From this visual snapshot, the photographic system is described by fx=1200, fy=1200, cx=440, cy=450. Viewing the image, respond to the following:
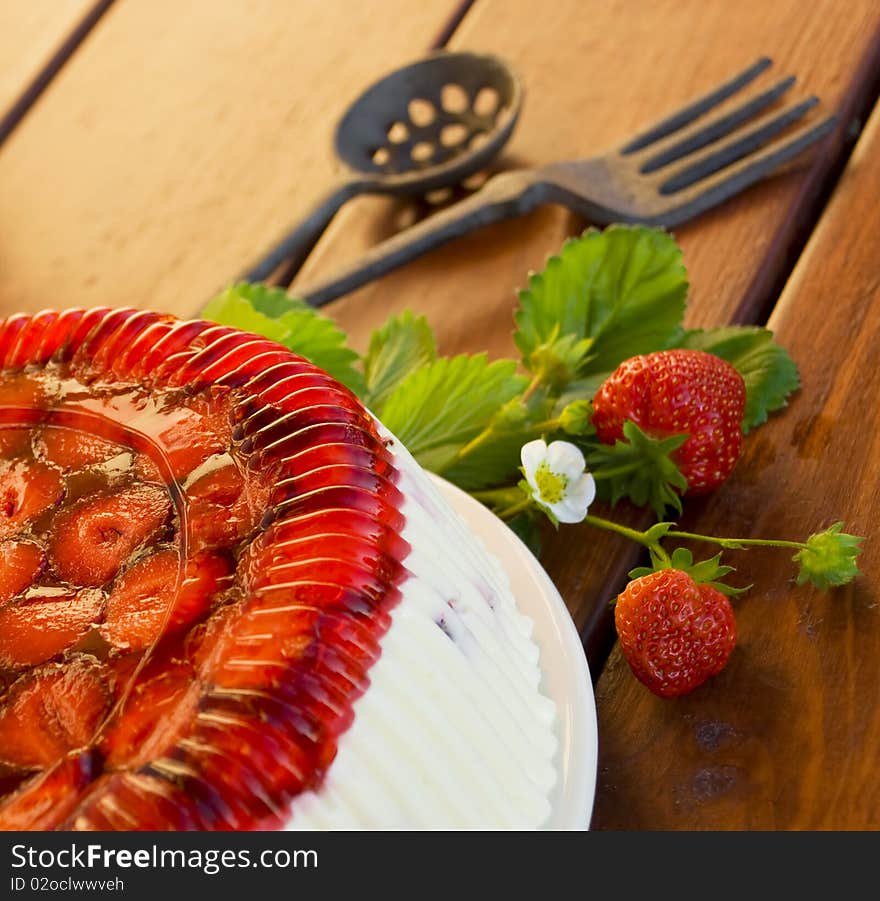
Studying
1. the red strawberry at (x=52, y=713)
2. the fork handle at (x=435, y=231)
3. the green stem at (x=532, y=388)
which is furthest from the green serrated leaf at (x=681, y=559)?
the fork handle at (x=435, y=231)

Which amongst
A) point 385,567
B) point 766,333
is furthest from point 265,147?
point 385,567

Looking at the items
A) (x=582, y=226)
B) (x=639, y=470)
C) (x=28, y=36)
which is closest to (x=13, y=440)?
(x=639, y=470)

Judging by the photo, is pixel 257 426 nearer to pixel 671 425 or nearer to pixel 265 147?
pixel 671 425

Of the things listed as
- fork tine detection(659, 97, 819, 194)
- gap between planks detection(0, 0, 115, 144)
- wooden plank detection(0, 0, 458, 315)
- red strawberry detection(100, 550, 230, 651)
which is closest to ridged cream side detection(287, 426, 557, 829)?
red strawberry detection(100, 550, 230, 651)

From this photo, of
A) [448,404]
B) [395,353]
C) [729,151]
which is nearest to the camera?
[448,404]

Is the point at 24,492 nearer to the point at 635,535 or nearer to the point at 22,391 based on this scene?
the point at 22,391

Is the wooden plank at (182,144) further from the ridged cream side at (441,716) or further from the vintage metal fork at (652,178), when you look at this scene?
the ridged cream side at (441,716)
